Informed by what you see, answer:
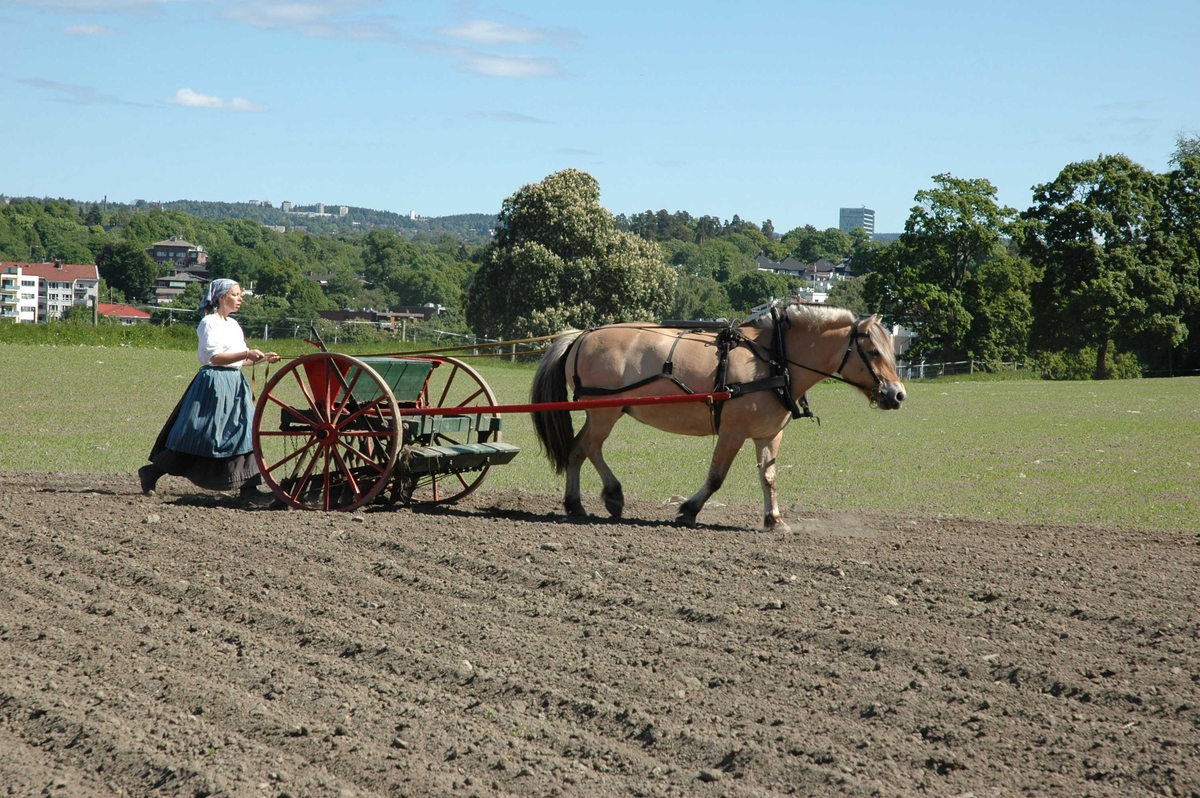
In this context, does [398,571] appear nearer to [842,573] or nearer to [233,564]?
[233,564]

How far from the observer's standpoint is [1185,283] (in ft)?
189

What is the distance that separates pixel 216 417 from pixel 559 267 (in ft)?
148

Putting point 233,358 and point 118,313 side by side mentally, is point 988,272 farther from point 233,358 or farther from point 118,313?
point 233,358

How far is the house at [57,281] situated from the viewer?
15125 cm

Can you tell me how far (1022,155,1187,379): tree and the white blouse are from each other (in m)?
53.9

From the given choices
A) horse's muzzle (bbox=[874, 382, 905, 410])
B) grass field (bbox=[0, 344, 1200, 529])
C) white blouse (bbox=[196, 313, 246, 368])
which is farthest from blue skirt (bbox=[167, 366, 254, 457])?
horse's muzzle (bbox=[874, 382, 905, 410])

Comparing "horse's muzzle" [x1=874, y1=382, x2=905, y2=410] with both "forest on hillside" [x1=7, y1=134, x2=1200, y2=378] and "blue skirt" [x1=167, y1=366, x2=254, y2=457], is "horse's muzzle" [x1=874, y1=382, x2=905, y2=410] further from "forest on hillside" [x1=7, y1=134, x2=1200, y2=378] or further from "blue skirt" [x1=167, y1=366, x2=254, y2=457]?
"forest on hillside" [x1=7, y1=134, x2=1200, y2=378]

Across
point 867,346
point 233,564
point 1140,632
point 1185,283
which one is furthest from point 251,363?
point 1185,283

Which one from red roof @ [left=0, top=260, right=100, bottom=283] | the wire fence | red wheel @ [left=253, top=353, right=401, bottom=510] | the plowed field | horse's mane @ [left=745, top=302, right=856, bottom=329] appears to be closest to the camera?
the plowed field

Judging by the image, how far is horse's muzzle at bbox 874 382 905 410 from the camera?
30.5 feet

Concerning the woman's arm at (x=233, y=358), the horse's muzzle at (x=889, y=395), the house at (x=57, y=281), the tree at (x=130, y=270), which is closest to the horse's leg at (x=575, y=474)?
the horse's muzzle at (x=889, y=395)

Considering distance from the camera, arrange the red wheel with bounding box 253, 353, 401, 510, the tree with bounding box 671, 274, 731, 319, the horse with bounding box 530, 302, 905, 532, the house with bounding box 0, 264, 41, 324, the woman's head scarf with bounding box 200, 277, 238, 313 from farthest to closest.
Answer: the house with bounding box 0, 264, 41, 324 → the tree with bounding box 671, 274, 731, 319 → the woman's head scarf with bounding box 200, 277, 238, 313 → the horse with bounding box 530, 302, 905, 532 → the red wheel with bounding box 253, 353, 401, 510

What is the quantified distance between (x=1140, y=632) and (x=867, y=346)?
3.59m

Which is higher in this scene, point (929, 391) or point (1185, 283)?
point (1185, 283)
